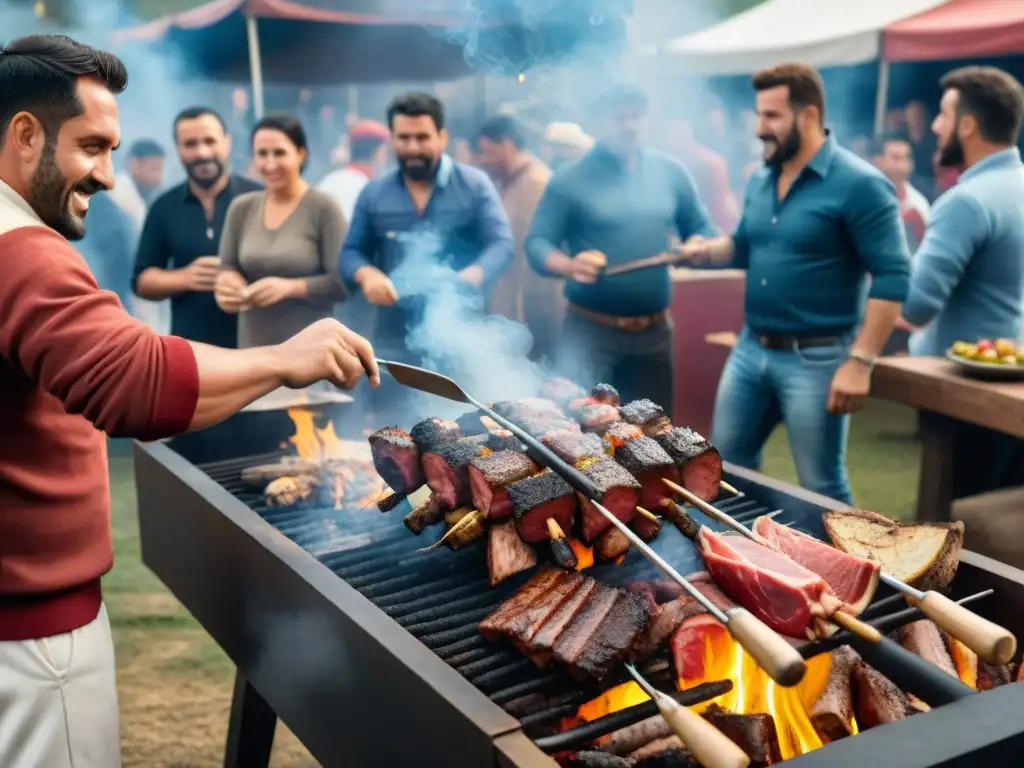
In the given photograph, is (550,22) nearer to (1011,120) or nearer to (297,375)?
(1011,120)

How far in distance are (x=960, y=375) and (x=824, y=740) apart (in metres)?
2.81

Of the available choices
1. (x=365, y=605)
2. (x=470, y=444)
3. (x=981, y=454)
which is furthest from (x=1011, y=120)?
(x=365, y=605)

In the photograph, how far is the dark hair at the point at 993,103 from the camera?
4605mm

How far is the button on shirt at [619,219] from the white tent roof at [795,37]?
502 centimetres

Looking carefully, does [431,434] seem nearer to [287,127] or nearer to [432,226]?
[432,226]

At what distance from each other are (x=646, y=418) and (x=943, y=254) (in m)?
2.42

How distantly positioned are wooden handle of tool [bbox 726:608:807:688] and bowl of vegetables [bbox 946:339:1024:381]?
308cm

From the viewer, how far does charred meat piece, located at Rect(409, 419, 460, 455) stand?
105 inches

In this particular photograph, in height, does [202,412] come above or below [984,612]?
above

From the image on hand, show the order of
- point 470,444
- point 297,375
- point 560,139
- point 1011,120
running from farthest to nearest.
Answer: point 560,139
point 1011,120
point 470,444
point 297,375

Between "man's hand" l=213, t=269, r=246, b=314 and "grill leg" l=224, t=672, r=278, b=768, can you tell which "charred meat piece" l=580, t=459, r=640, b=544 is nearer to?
"grill leg" l=224, t=672, r=278, b=768

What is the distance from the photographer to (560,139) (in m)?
7.57

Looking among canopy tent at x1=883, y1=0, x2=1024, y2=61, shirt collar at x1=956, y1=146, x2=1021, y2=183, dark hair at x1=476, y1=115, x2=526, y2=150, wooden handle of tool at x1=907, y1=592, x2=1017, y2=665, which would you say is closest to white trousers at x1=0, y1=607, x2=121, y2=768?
wooden handle of tool at x1=907, y1=592, x2=1017, y2=665

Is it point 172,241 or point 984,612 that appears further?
point 172,241
